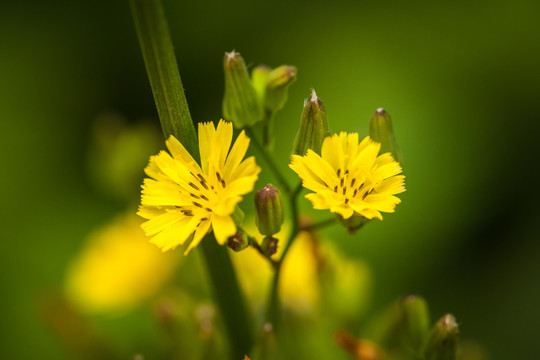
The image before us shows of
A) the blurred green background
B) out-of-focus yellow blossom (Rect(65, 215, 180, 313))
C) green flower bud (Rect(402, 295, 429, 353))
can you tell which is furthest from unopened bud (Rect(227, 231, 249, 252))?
the blurred green background

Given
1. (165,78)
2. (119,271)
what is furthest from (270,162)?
(119,271)

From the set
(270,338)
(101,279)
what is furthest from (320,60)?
Answer: (270,338)

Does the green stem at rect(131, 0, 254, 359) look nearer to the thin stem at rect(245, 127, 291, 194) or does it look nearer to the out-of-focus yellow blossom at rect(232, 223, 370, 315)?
the thin stem at rect(245, 127, 291, 194)

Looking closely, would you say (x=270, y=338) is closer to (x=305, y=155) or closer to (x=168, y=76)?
(x=305, y=155)

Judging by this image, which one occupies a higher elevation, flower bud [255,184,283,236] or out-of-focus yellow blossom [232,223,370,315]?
flower bud [255,184,283,236]

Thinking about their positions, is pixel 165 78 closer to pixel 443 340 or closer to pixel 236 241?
pixel 236 241
